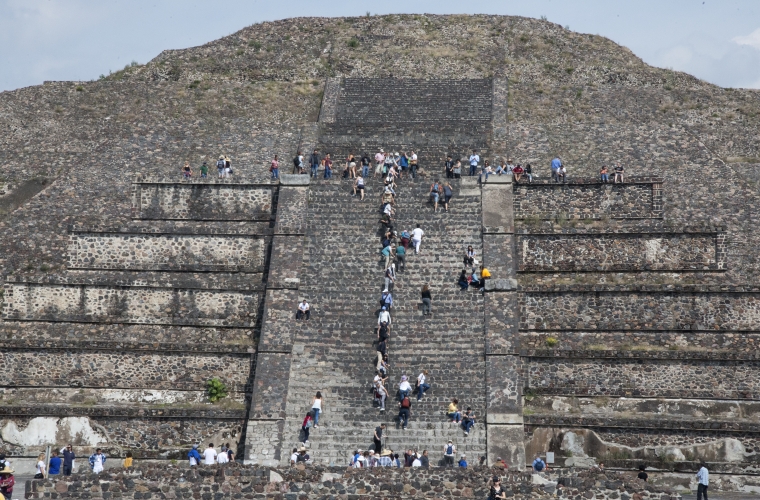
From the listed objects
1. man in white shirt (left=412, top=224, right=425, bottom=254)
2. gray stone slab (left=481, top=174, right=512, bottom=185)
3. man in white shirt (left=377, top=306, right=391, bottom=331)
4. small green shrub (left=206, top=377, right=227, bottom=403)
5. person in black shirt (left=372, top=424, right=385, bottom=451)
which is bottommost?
person in black shirt (left=372, top=424, right=385, bottom=451)

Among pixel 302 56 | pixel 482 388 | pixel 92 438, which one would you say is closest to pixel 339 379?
pixel 482 388

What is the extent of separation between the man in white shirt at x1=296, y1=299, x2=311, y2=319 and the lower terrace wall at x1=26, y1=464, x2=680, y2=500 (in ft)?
25.7

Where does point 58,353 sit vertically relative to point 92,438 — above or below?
above

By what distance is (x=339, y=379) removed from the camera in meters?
29.1

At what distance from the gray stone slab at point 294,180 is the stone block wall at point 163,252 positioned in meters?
1.94

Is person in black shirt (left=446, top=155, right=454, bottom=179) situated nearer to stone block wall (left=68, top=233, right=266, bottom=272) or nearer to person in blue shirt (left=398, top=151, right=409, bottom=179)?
person in blue shirt (left=398, top=151, right=409, bottom=179)

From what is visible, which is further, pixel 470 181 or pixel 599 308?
pixel 470 181

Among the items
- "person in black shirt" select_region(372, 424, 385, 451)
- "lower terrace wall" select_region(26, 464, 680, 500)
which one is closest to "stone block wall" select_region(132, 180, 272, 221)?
"person in black shirt" select_region(372, 424, 385, 451)

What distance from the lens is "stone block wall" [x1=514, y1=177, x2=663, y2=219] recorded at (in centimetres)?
3428

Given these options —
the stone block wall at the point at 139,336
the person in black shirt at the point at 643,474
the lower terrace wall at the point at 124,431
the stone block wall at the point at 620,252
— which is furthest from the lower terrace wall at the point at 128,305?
the person in black shirt at the point at 643,474

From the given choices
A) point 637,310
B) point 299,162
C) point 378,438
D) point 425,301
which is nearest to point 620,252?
point 637,310

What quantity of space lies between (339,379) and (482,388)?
324cm

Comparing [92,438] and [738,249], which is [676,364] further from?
[92,438]

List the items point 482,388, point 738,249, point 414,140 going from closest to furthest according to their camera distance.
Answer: point 482,388 < point 738,249 < point 414,140
